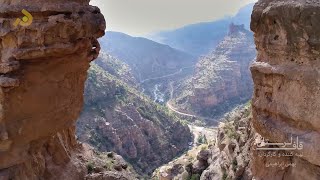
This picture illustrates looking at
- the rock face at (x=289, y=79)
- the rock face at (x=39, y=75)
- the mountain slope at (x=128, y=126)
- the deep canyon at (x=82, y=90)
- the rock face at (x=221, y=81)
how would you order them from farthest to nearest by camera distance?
1. the rock face at (x=221, y=81)
2. the mountain slope at (x=128, y=126)
3. the rock face at (x=39, y=75)
4. the deep canyon at (x=82, y=90)
5. the rock face at (x=289, y=79)

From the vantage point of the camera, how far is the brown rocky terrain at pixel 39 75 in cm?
1534

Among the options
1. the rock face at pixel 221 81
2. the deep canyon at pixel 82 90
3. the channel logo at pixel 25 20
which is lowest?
the rock face at pixel 221 81

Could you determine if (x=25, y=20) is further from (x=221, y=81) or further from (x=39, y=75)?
(x=221, y=81)

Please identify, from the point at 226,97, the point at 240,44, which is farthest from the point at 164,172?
the point at 240,44

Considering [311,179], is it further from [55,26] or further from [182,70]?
[182,70]

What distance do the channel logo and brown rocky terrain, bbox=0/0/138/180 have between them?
0.15 metres

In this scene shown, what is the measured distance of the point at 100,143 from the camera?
215ft

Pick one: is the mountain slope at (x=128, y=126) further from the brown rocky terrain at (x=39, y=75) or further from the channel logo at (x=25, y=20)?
the channel logo at (x=25, y=20)

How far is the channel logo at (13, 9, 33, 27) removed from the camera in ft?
50.3

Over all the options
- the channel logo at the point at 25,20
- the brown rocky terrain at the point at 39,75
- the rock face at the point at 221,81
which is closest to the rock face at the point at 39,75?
the brown rocky terrain at the point at 39,75

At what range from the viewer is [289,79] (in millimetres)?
12102

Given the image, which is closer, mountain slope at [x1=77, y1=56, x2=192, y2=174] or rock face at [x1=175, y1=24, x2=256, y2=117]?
mountain slope at [x1=77, y1=56, x2=192, y2=174]

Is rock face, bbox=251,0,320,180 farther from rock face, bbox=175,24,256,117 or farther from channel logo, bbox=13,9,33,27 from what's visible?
rock face, bbox=175,24,256,117

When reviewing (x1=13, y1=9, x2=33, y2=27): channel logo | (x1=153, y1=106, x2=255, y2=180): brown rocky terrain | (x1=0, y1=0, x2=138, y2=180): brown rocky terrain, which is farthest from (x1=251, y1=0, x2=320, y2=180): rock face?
(x1=153, y1=106, x2=255, y2=180): brown rocky terrain
